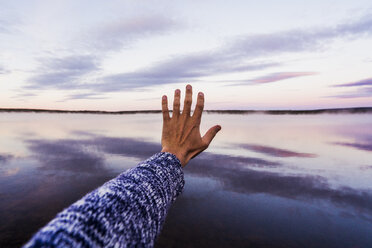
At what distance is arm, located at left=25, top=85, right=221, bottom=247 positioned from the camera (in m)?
0.59

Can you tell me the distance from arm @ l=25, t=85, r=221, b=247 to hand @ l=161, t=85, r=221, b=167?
0.31 meters

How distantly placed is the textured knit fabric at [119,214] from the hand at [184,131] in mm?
446

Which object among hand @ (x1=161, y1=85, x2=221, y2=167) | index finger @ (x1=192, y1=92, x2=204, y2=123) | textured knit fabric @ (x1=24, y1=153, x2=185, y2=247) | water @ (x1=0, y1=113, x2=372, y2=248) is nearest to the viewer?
textured knit fabric @ (x1=24, y1=153, x2=185, y2=247)

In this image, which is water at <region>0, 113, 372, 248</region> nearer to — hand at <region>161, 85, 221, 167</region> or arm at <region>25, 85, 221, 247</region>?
hand at <region>161, 85, 221, 167</region>

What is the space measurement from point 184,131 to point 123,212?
3.36 feet

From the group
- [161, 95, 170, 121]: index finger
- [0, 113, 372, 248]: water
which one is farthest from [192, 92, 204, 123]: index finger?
[0, 113, 372, 248]: water

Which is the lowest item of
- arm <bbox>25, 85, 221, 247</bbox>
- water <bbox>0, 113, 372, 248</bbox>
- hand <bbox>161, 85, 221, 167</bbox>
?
water <bbox>0, 113, 372, 248</bbox>

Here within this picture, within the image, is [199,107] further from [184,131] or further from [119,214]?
[119,214]

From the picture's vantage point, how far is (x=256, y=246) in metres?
3.50

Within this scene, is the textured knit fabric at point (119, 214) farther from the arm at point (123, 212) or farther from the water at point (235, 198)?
the water at point (235, 198)

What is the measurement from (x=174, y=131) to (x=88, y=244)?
3.94 feet

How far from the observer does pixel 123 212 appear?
0.78 m

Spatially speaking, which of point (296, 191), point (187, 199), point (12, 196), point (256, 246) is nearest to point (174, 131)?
point (256, 246)

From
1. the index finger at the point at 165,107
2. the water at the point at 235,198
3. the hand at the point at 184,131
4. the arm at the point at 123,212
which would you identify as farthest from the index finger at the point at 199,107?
the water at the point at 235,198
